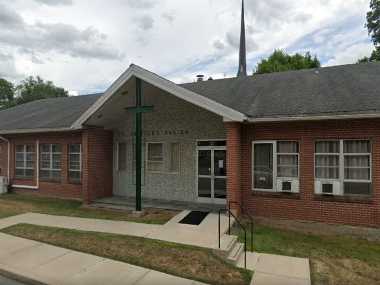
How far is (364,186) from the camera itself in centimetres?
885

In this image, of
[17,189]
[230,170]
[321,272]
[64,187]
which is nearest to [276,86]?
[230,170]

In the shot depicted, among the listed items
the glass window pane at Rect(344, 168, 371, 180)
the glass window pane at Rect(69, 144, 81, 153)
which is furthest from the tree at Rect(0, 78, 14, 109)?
the glass window pane at Rect(344, 168, 371, 180)

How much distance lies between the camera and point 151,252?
6664mm

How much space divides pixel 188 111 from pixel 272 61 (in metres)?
26.7

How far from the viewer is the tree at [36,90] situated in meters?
47.8

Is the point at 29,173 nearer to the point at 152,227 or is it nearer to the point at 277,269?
the point at 152,227

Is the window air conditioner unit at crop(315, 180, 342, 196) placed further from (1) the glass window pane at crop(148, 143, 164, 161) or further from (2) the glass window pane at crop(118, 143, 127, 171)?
(2) the glass window pane at crop(118, 143, 127, 171)

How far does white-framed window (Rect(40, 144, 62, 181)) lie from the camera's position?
46.4ft

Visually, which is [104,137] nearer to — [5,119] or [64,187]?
[64,187]

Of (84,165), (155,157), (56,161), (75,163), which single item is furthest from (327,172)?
(56,161)

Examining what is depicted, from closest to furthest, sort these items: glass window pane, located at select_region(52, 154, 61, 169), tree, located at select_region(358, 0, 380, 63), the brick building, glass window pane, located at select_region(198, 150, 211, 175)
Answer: the brick building < glass window pane, located at select_region(198, 150, 211, 175) < glass window pane, located at select_region(52, 154, 61, 169) < tree, located at select_region(358, 0, 380, 63)

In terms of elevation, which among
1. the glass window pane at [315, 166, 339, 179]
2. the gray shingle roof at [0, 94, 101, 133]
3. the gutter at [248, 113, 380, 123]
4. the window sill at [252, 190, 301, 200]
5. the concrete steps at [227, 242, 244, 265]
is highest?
the gray shingle roof at [0, 94, 101, 133]

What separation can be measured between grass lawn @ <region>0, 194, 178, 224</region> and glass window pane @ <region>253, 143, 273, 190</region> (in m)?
3.14

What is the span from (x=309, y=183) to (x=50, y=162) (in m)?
11.8
